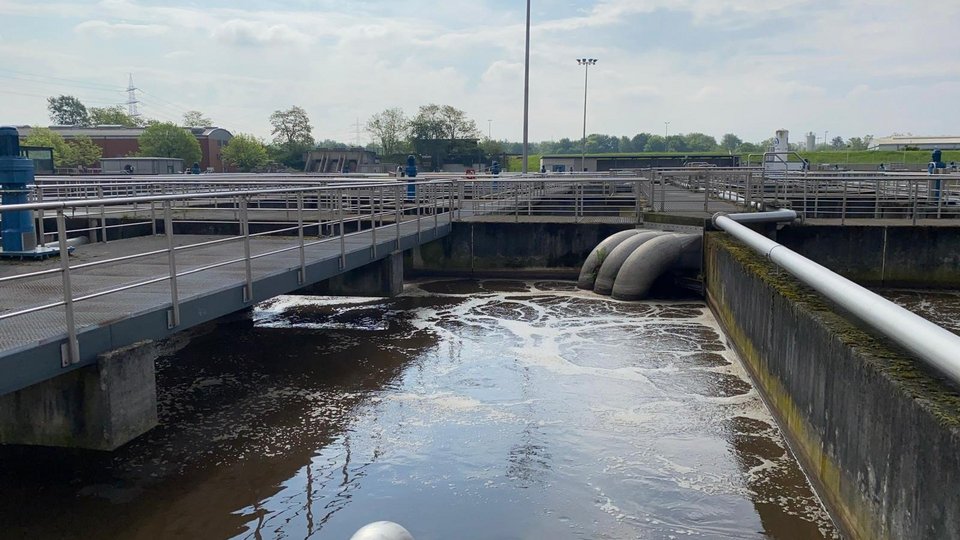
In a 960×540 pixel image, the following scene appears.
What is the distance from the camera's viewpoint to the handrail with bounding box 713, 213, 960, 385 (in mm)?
3984

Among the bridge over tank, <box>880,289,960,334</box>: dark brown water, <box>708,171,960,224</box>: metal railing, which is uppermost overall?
<box>708,171,960,224</box>: metal railing

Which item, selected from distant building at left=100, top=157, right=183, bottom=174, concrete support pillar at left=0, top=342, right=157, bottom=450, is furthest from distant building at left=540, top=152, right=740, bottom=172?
concrete support pillar at left=0, top=342, right=157, bottom=450

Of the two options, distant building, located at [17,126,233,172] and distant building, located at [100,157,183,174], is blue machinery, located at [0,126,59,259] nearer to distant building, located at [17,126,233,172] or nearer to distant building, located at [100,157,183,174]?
distant building, located at [100,157,183,174]

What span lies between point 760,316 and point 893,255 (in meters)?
9.63

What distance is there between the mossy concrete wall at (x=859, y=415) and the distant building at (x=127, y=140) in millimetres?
97311

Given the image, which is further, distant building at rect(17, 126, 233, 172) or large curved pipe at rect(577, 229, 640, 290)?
distant building at rect(17, 126, 233, 172)

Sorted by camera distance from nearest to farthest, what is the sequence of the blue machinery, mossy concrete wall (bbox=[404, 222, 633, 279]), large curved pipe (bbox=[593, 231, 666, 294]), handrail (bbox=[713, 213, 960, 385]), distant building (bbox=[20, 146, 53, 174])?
handrail (bbox=[713, 213, 960, 385]) → the blue machinery → large curved pipe (bbox=[593, 231, 666, 294]) → mossy concrete wall (bbox=[404, 222, 633, 279]) → distant building (bbox=[20, 146, 53, 174])

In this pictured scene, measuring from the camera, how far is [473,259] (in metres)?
19.0

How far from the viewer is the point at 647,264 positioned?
604 inches

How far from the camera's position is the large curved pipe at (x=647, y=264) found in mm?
15250

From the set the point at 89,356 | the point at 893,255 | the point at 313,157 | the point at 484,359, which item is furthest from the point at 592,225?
the point at 313,157

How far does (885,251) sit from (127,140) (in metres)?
102

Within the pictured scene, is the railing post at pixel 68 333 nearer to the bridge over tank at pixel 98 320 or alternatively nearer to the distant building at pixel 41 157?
the bridge over tank at pixel 98 320

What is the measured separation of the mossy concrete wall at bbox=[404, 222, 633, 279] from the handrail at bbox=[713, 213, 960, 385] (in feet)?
36.5
